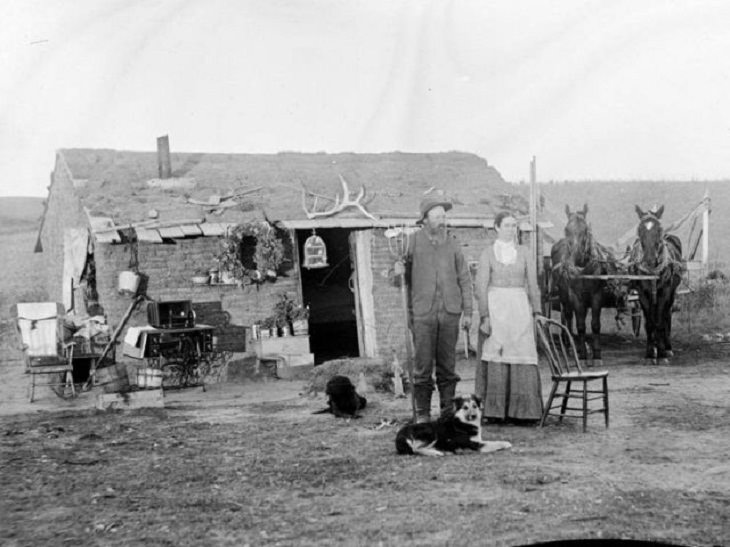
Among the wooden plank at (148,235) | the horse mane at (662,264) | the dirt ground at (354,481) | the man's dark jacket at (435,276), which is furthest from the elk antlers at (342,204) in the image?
the man's dark jacket at (435,276)

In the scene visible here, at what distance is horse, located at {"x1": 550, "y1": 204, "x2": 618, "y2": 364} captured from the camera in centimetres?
1341

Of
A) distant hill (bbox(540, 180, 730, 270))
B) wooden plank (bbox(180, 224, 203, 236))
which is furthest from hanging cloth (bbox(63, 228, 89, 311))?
distant hill (bbox(540, 180, 730, 270))

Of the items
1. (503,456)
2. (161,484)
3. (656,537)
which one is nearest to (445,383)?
(503,456)

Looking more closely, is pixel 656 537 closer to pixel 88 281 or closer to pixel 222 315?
pixel 222 315

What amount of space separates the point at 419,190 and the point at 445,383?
838 cm

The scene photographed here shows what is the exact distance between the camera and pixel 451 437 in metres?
6.63

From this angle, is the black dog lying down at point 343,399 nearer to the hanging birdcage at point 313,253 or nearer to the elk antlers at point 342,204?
the hanging birdcage at point 313,253

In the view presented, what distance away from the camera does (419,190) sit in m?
15.7

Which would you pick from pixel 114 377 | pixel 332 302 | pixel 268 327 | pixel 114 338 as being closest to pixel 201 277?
pixel 268 327

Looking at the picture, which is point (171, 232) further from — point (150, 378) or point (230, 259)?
point (150, 378)

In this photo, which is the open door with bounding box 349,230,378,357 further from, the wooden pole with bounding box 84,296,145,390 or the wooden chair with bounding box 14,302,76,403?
the wooden chair with bounding box 14,302,76,403

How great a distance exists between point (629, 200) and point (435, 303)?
137 feet

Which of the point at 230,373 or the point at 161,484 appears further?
the point at 230,373

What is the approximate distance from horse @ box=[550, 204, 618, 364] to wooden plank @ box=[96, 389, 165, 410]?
21.4 ft
